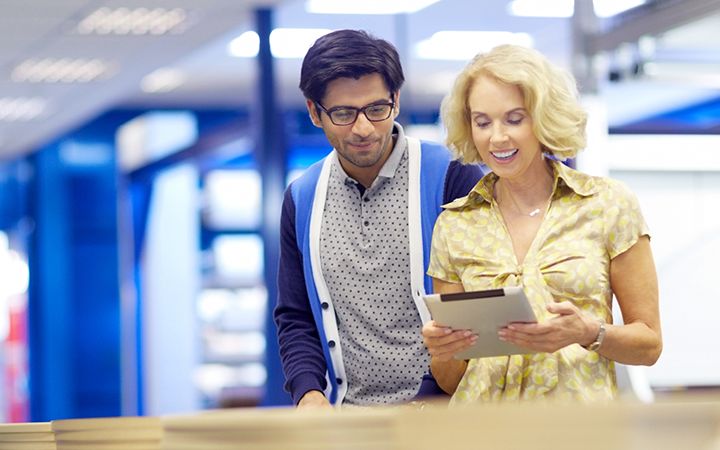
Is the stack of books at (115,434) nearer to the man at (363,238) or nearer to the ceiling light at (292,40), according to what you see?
the man at (363,238)

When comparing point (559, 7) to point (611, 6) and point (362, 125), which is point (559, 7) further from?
point (362, 125)

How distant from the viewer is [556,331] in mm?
1784

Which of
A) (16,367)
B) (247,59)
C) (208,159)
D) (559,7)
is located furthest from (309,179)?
(16,367)

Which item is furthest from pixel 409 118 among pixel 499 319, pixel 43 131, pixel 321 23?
pixel 43 131

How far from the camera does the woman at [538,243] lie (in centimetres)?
190

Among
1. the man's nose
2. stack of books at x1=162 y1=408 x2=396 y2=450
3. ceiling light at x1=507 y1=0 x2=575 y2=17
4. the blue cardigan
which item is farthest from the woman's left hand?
ceiling light at x1=507 y1=0 x2=575 y2=17

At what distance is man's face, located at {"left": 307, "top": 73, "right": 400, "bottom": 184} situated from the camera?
7.19ft

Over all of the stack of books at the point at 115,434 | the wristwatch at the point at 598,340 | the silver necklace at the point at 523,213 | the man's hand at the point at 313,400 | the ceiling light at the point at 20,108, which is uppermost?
the ceiling light at the point at 20,108

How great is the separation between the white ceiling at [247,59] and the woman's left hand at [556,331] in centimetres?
315

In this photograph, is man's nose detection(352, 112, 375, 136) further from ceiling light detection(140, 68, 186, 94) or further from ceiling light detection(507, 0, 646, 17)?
ceiling light detection(140, 68, 186, 94)

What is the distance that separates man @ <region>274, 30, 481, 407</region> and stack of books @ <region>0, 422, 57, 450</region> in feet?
Answer: 2.34

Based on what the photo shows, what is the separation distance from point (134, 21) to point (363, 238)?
5.89 metres

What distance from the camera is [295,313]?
2355mm

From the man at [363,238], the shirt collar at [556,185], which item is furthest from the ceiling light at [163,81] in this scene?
the shirt collar at [556,185]
